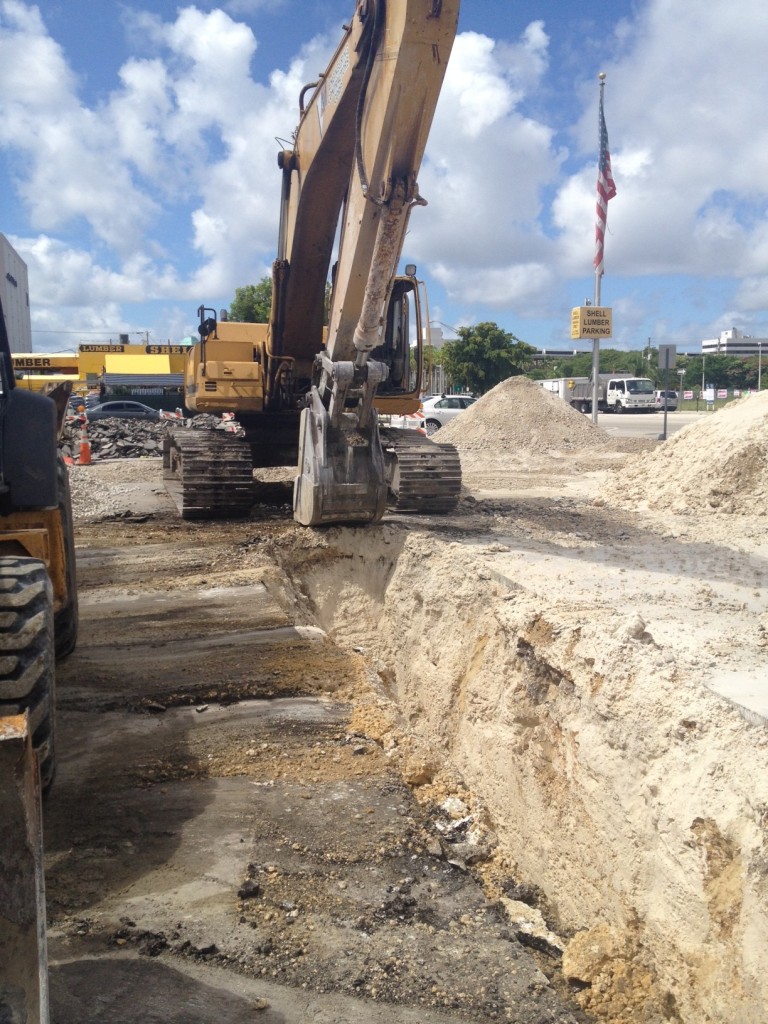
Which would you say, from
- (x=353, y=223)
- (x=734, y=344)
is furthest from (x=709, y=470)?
(x=734, y=344)

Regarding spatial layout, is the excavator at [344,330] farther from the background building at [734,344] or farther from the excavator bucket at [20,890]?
the background building at [734,344]

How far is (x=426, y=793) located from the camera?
5145 mm

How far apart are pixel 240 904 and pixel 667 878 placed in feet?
5.85

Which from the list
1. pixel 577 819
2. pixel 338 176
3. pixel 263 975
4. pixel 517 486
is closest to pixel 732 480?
pixel 517 486

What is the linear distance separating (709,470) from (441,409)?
61.7 ft

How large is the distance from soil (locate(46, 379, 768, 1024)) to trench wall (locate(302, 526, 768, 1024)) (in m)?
0.01

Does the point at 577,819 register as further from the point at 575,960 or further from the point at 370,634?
the point at 370,634

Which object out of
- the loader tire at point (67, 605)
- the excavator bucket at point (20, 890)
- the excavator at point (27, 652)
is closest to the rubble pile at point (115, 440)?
the loader tire at point (67, 605)

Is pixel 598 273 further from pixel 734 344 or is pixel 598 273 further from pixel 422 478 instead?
pixel 734 344

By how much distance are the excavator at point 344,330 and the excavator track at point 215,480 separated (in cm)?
2

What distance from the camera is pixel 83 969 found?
3.21m

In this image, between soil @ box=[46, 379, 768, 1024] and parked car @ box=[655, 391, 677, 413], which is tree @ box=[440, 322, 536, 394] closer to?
parked car @ box=[655, 391, 677, 413]

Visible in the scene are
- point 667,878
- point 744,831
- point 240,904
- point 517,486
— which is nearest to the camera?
point 744,831

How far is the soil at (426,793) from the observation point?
3334 mm
